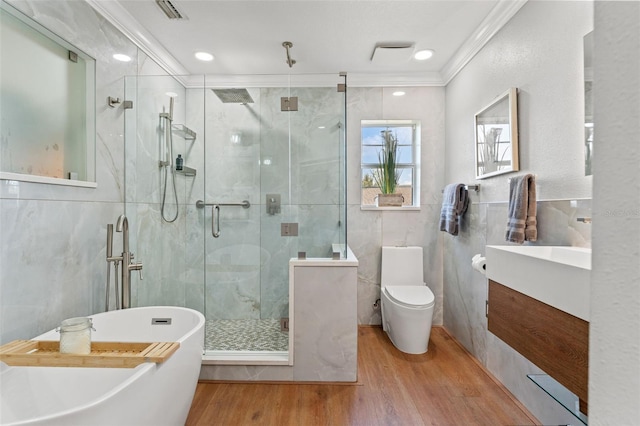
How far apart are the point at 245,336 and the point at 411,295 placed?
1.41 meters

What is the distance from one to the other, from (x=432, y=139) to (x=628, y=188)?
2.94 metres

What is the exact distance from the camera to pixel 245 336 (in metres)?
2.32

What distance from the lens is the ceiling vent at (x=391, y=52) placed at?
246cm

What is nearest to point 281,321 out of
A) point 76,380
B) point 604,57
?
point 76,380

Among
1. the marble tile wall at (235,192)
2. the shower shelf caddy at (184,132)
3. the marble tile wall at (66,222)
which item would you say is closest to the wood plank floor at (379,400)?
the marble tile wall at (235,192)

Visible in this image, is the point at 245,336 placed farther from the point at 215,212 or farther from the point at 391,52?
the point at 391,52

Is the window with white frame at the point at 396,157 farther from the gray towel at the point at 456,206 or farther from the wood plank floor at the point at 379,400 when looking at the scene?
the wood plank floor at the point at 379,400

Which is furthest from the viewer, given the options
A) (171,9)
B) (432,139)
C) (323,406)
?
(432,139)

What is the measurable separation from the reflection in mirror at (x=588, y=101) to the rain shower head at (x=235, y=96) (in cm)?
205

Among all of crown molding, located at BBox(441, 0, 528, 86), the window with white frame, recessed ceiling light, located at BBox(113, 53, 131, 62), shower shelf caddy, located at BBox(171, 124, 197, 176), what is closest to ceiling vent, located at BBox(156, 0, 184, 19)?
recessed ceiling light, located at BBox(113, 53, 131, 62)

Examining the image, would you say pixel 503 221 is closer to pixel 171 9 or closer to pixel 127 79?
pixel 171 9

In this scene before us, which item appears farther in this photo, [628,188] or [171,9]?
[171,9]

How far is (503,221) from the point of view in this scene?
6.58 feet

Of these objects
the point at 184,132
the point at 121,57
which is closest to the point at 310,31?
the point at 184,132
